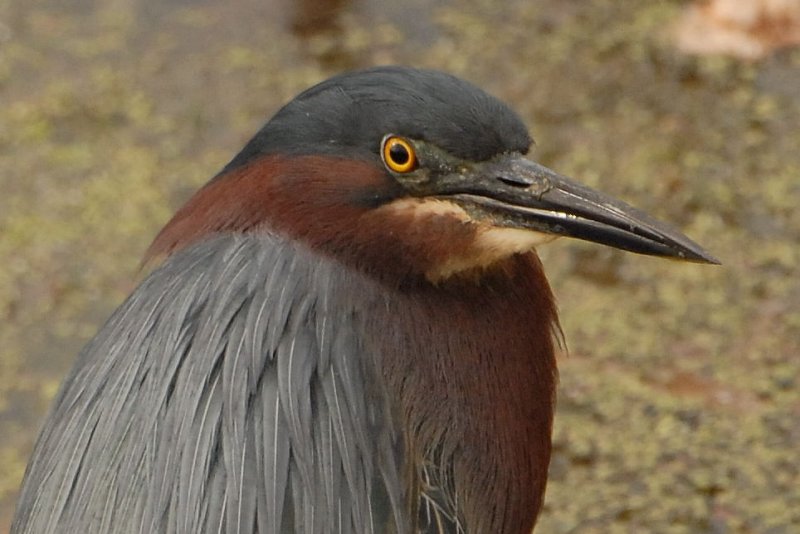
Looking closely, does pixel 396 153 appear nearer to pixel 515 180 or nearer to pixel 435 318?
→ pixel 515 180

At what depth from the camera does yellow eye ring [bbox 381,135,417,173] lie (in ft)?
9.60

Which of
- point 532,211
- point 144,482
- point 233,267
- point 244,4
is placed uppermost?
point 244,4

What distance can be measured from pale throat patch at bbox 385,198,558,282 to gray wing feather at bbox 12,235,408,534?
7.7 inches

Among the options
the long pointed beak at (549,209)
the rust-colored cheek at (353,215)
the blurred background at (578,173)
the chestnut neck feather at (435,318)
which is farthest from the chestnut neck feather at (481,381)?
the blurred background at (578,173)

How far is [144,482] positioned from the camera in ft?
9.12

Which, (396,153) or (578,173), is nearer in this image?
(396,153)

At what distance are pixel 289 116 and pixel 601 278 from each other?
240 centimetres

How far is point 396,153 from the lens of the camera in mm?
2928

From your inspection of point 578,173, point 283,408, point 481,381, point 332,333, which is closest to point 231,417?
point 283,408

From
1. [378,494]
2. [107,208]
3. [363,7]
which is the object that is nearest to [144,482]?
[378,494]

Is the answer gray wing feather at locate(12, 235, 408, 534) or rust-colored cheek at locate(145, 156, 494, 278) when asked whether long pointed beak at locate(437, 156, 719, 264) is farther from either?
gray wing feather at locate(12, 235, 408, 534)

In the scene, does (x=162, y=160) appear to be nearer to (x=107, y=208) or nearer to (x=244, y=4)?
(x=107, y=208)

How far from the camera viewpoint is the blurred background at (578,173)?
4.57 meters

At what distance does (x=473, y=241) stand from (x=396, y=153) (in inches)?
9.8
